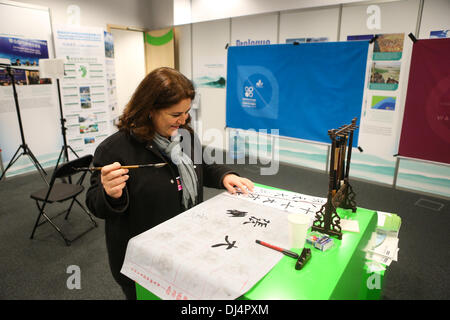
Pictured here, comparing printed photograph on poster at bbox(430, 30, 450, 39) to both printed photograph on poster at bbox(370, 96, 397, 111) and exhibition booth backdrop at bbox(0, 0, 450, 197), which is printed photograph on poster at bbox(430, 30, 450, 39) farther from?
printed photograph on poster at bbox(370, 96, 397, 111)

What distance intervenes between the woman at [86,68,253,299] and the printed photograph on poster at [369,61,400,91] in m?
3.11

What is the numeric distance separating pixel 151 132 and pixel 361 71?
10.5ft

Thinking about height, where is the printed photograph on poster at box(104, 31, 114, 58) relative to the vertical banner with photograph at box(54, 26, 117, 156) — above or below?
above

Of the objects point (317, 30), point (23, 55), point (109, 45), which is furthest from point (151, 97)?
point (109, 45)

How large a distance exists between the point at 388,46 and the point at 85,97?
4315mm

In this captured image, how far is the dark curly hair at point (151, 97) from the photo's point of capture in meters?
1.17

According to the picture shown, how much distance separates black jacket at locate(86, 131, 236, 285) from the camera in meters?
1.18

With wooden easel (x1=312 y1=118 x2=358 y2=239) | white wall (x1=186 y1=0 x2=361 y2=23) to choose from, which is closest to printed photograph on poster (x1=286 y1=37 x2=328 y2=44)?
white wall (x1=186 y1=0 x2=361 y2=23)

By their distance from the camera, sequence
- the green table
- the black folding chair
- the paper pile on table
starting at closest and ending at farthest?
the green table, the paper pile on table, the black folding chair

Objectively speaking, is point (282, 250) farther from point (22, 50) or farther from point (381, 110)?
point (22, 50)

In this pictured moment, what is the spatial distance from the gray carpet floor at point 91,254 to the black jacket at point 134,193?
1115 millimetres

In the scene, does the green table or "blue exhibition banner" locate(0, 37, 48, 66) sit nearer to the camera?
the green table

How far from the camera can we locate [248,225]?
114 cm
